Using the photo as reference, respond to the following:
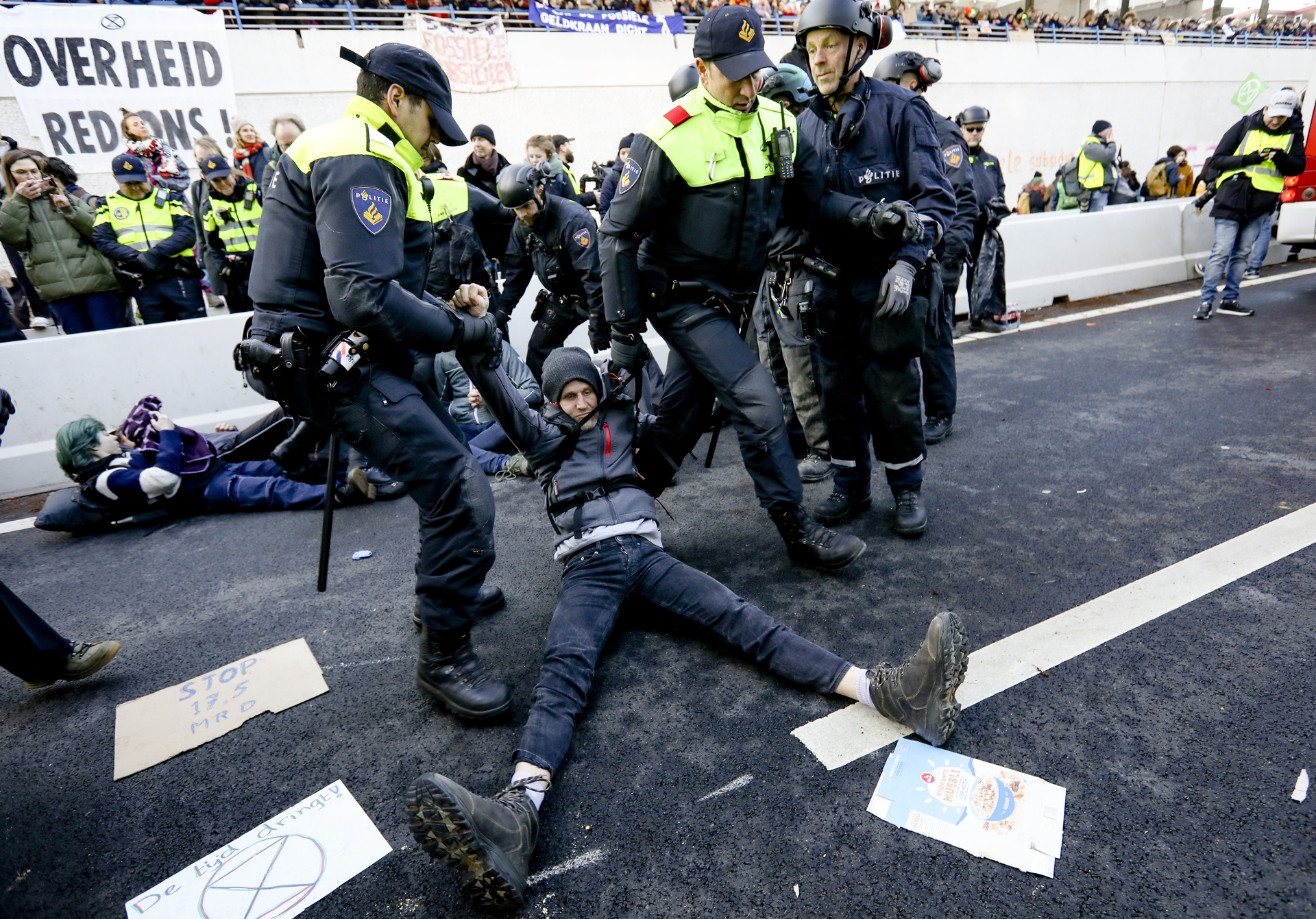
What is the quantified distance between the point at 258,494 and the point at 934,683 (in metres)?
4.11

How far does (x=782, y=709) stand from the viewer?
2.39 metres

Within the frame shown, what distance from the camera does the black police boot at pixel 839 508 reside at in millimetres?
3684

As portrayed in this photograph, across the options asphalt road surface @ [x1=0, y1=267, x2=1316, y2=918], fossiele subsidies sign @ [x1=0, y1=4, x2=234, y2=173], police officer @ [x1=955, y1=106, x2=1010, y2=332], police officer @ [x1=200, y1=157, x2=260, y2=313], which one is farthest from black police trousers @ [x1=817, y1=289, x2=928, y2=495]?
fossiele subsidies sign @ [x1=0, y1=4, x2=234, y2=173]

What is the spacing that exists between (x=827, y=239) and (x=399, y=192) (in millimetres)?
1935

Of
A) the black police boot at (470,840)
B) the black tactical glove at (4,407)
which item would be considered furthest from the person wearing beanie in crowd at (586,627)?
the black tactical glove at (4,407)

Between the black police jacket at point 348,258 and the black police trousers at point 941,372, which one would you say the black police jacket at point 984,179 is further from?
the black police jacket at point 348,258

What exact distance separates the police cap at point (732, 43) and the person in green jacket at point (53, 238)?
18.5 ft

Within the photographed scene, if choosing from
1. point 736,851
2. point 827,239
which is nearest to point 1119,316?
point 827,239

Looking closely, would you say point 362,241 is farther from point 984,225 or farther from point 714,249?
point 984,225

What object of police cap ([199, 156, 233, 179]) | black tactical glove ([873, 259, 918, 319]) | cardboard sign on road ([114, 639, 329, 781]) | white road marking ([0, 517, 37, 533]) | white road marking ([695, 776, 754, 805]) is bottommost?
cardboard sign on road ([114, 639, 329, 781])

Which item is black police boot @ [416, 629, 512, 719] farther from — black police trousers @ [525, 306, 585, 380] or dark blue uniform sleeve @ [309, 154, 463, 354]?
black police trousers @ [525, 306, 585, 380]

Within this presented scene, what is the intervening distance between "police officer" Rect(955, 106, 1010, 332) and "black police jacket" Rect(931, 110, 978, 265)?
1.64 feet

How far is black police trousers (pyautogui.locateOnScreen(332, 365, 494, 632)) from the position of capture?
2.37 metres

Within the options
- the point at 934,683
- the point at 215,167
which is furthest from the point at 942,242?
the point at 215,167
